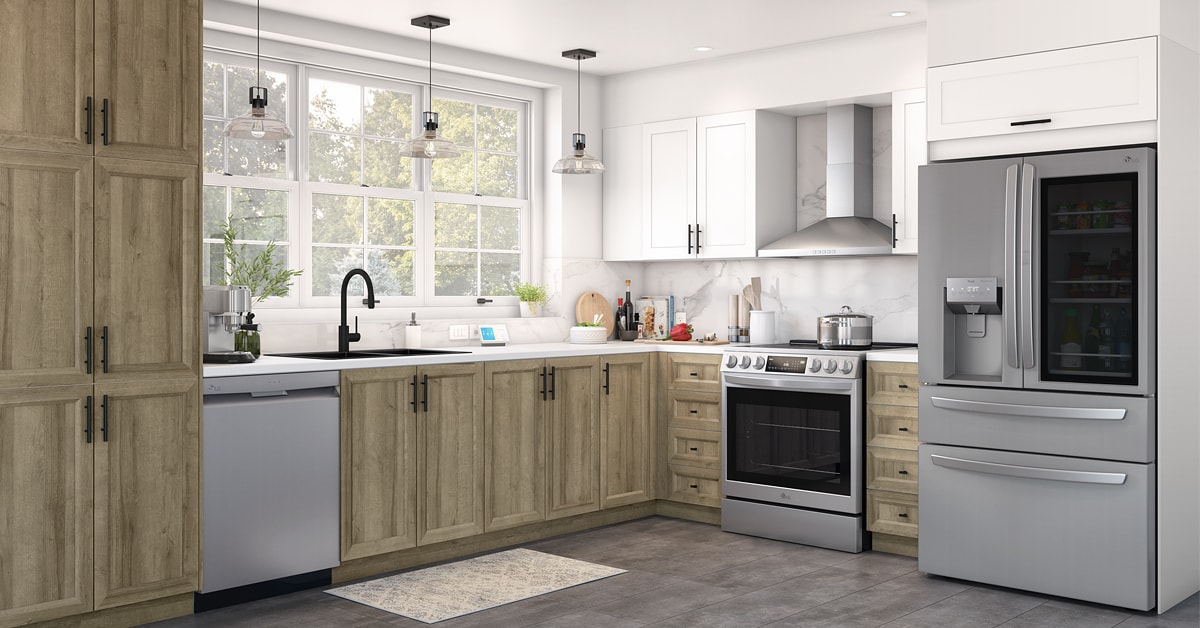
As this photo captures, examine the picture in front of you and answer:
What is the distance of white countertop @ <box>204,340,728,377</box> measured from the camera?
13.0 ft

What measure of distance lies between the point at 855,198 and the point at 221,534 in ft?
11.2

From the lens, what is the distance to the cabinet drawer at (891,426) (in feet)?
15.6

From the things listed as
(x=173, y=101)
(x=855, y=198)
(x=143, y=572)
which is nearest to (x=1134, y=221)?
(x=855, y=198)

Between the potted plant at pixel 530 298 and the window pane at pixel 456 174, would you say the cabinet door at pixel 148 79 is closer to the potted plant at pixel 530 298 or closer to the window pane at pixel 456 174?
the window pane at pixel 456 174

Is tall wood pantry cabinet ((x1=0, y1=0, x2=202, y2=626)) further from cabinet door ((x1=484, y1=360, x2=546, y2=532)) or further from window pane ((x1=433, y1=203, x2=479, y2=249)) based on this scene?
window pane ((x1=433, y1=203, x2=479, y2=249))

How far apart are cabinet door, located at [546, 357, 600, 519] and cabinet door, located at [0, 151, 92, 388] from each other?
7.21 feet

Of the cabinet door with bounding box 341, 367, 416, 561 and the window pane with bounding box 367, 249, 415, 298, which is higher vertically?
the window pane with bounding box 367, 249, 415, 298

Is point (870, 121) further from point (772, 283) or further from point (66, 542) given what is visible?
point (66, 542)

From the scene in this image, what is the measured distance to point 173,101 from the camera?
12.3 ft

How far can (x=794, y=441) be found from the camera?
16.8ft

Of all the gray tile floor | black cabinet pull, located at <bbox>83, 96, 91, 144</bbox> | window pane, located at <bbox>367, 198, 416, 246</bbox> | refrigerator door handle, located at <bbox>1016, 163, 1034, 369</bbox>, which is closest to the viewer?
black cabinet pull, located at <bbox>83, 96, 91, 144</bbox>

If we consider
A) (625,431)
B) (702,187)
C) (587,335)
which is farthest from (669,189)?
(625,431)

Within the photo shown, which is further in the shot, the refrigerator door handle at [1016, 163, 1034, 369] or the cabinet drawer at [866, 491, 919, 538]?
the cabinet drawer at [866, 491, 919, 538]

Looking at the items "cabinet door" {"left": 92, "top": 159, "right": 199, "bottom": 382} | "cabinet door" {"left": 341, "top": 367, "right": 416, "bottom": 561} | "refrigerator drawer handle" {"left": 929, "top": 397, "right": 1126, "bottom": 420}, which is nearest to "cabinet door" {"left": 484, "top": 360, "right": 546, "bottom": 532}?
"cabinet door" {"left": 341, "top": 367, "right": 416, "bottom": 561}
